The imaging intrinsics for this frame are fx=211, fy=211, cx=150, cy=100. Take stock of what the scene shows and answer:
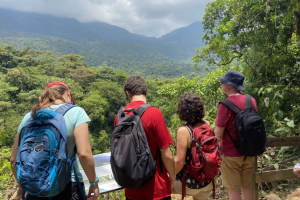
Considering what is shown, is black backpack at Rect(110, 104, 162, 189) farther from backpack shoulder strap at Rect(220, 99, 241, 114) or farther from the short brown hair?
backpack shoulder strap at Rect(220, 99, 241, 114)

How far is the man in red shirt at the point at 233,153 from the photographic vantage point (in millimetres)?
1717

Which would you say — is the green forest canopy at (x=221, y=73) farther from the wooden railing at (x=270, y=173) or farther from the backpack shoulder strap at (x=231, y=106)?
the backpack shoulder strap at (x=231, y=106)

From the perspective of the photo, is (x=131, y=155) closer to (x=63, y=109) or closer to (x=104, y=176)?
(x=63, y=109)

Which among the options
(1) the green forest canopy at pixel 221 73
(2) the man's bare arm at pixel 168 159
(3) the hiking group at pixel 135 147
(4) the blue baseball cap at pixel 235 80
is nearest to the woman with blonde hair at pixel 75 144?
(3) the hiking group at pixel 135 147

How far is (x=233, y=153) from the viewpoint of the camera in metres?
1.72

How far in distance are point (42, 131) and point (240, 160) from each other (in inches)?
58.7

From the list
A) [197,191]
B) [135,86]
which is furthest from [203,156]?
[135,86]

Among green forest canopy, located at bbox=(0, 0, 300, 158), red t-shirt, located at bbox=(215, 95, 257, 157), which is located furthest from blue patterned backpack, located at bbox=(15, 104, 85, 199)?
green forest canopy, located at bbox=(0, 0, 300, 158)

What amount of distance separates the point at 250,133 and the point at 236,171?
1.25ft

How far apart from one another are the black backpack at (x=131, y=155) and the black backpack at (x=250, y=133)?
31.6 inches

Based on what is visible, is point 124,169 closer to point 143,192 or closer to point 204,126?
point 143,192

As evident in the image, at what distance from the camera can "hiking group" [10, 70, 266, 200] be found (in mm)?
1112

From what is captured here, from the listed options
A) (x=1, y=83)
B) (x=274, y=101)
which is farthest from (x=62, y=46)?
(x=274, y=101)

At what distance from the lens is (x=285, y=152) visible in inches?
111
